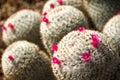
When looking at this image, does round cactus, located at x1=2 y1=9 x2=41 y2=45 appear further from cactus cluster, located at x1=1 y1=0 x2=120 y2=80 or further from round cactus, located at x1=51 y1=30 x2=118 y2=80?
round cactus, located at x1=51 y1=30 x2=118 y2=80

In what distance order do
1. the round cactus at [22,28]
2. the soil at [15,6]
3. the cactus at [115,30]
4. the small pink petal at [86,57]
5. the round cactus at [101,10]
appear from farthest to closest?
the soil at [15,6] < the round cactus at [22,28] < the round cactus at [101,10] < the cactus at [115,30] < the small pink petal at [86,57]

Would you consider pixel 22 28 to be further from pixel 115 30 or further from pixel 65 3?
pixel 115 30

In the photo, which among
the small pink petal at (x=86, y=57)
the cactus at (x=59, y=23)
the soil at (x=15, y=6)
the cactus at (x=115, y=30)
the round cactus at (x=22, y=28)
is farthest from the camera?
the soil at (x=15, y=6)

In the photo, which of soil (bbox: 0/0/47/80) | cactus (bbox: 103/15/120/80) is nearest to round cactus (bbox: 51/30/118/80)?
cactus (bbox: 103/15/120/80)

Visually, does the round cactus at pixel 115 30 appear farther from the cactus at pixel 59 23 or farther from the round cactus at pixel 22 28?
the round cactus at pixel 22 28

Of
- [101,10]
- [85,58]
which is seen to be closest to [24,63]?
[85,58]

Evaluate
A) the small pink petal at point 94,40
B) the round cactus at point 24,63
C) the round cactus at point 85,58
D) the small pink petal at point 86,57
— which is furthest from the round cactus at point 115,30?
the round cactus at point 24,63

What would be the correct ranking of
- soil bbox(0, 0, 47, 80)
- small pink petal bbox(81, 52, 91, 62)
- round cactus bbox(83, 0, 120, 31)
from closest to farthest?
1. small pink petal bbox(81, 52, 91, 62)
2. round cactus bbox(83, 0, 120, 31)
3. soil bbox(0, 0, 47, 80)

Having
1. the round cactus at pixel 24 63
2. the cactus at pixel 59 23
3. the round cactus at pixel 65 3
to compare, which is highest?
the round cactus at pixel 65 3
